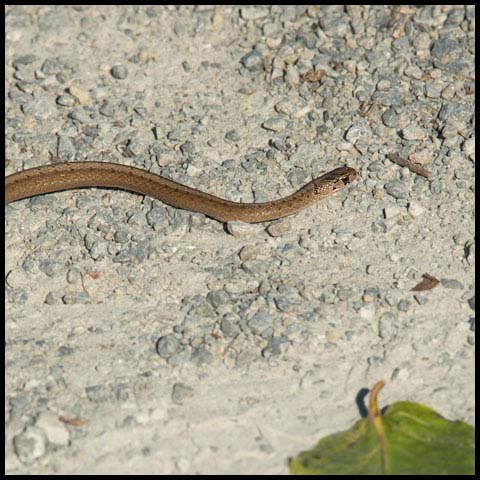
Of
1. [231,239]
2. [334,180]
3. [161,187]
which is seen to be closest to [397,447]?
[231,239]

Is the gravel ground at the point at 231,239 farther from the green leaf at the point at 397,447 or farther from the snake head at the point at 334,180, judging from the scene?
the green leaf at the point at 397,447

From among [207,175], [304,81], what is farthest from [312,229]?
[304,81]

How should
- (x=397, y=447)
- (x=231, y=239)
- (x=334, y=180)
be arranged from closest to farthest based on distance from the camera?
1. (x=397, y=447)
2. (x=231, y=239)
3. (x=334, y=180)

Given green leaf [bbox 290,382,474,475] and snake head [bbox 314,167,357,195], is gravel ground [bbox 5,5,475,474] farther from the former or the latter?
green leaf [bbox 290,382,474,475]

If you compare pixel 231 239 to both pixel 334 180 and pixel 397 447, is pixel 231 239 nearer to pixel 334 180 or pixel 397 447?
pixel 334 180

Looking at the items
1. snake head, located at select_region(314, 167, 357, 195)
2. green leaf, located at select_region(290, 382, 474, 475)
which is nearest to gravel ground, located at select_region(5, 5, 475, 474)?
snake head, located at select_region(314, 167, 357, 195)

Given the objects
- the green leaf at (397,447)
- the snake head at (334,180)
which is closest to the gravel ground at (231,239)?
the snake head at (334,180)

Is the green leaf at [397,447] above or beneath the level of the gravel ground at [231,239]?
beneath
